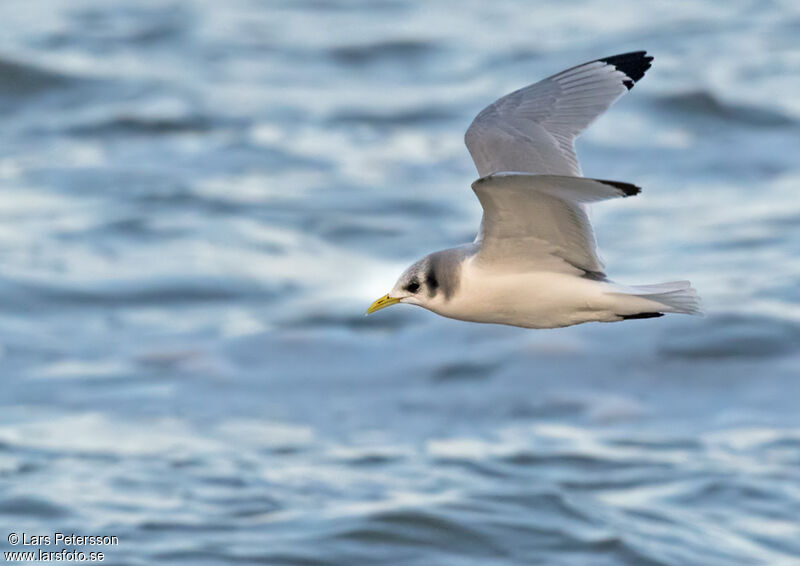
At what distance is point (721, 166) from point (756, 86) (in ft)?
14.6

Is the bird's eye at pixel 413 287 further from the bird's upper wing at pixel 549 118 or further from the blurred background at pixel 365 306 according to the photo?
the blurred background at pixel 365 306

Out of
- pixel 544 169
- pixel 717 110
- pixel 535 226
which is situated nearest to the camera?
pixel 535 226

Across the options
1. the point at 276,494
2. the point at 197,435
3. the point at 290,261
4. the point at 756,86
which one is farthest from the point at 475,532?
the point at 756,86

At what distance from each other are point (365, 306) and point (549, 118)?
62.8ft

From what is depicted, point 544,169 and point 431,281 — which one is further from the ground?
point 544,169

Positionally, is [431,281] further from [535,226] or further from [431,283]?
[535,226]

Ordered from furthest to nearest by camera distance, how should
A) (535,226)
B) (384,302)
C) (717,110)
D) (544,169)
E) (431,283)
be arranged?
(717,110) → (544,169) → (384,302) → (431,283) → (535,226)

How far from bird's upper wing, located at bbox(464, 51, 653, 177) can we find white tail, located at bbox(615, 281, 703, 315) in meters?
0.96

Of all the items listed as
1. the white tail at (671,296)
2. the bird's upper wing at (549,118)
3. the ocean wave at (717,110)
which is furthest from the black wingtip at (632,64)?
the ocean wave at (717,110)

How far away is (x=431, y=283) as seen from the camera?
7.89 m

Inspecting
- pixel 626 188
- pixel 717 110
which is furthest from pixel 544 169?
pixel 717 110

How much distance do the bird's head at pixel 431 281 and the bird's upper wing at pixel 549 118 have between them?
0.79 meters

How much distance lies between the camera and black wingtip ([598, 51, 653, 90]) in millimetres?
8531

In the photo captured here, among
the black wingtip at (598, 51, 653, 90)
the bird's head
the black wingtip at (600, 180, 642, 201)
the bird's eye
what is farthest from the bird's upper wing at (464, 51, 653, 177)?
the black wingtip at (600, 180, 642, 201)
